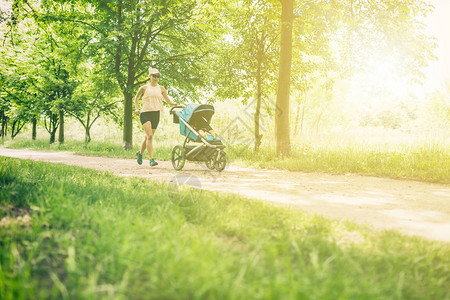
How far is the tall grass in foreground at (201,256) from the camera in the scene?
175cm

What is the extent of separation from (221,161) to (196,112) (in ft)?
4.57

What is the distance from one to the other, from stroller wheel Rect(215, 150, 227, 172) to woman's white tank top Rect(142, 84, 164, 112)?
2.18 m

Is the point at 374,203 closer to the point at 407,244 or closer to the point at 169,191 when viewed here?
the point at 407,244

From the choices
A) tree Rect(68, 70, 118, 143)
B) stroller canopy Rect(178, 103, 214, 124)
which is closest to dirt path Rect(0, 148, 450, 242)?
stroller canopy Rect(178, 103, 214, 124)

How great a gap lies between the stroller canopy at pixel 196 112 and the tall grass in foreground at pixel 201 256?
4.36m

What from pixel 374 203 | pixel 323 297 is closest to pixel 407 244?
pixel 323 297

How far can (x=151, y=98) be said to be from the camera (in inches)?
329

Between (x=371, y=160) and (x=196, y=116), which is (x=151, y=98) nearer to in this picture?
(x=196, y=116)

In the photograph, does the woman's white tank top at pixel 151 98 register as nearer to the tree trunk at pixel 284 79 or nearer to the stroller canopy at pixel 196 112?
the stroller canopy at pixel 196 112

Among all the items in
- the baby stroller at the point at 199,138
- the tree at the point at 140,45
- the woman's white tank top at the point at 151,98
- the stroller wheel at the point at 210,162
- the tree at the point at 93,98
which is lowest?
the stroller wheel at the point at 210,162

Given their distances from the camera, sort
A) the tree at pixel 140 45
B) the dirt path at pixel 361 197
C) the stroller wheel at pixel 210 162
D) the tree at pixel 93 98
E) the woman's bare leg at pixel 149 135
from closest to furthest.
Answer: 1. the dirt path at pixel 361 197
2. the stroller wheel at pixel 210 162
3. the woman's bare leg at pixel 149 135
4. the tree at pixel 140 45
5. the tree at pixel 93 98

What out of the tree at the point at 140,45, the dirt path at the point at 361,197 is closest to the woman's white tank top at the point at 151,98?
the dirt path at the point at 361,197

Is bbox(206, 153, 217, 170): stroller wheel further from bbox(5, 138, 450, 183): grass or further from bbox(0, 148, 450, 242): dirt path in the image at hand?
bbox(5, 138, 450, 183): grass

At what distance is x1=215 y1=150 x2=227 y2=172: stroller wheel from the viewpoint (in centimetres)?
782
